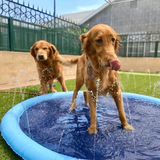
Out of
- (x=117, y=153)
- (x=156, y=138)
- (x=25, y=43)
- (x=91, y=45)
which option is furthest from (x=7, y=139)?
(x=25, y=43)

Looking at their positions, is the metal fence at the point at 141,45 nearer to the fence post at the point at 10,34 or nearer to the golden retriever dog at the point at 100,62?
the fence post at the point at 10,34

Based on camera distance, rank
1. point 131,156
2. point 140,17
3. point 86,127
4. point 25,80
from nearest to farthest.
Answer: point 131,156 → point 86,127 → point 25,80 → point 140,17

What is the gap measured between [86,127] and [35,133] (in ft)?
2.66

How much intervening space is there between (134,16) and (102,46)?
17702 millimetres

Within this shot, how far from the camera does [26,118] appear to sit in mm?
2762

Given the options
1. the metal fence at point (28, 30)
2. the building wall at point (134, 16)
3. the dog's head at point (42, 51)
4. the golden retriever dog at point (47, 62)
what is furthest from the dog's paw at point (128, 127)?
the building wall at point (134, 16)

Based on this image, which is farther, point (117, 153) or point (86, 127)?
point (86, 127)

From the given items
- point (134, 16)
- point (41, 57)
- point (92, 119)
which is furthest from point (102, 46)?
point (134, 16)

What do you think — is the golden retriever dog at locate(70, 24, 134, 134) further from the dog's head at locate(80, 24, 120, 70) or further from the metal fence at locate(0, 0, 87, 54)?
the metal fence at locate(0, 0, 87, 54)

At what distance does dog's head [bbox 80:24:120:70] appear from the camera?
1754mm

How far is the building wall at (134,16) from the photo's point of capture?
16.1 meters

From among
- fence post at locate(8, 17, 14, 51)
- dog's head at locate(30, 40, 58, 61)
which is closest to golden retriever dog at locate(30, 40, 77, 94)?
dog's head at locate(30, 40, 58, 61)

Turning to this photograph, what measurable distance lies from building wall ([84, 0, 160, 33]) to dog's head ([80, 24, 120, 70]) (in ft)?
49.8

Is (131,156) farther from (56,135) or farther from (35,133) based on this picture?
(35,133)
